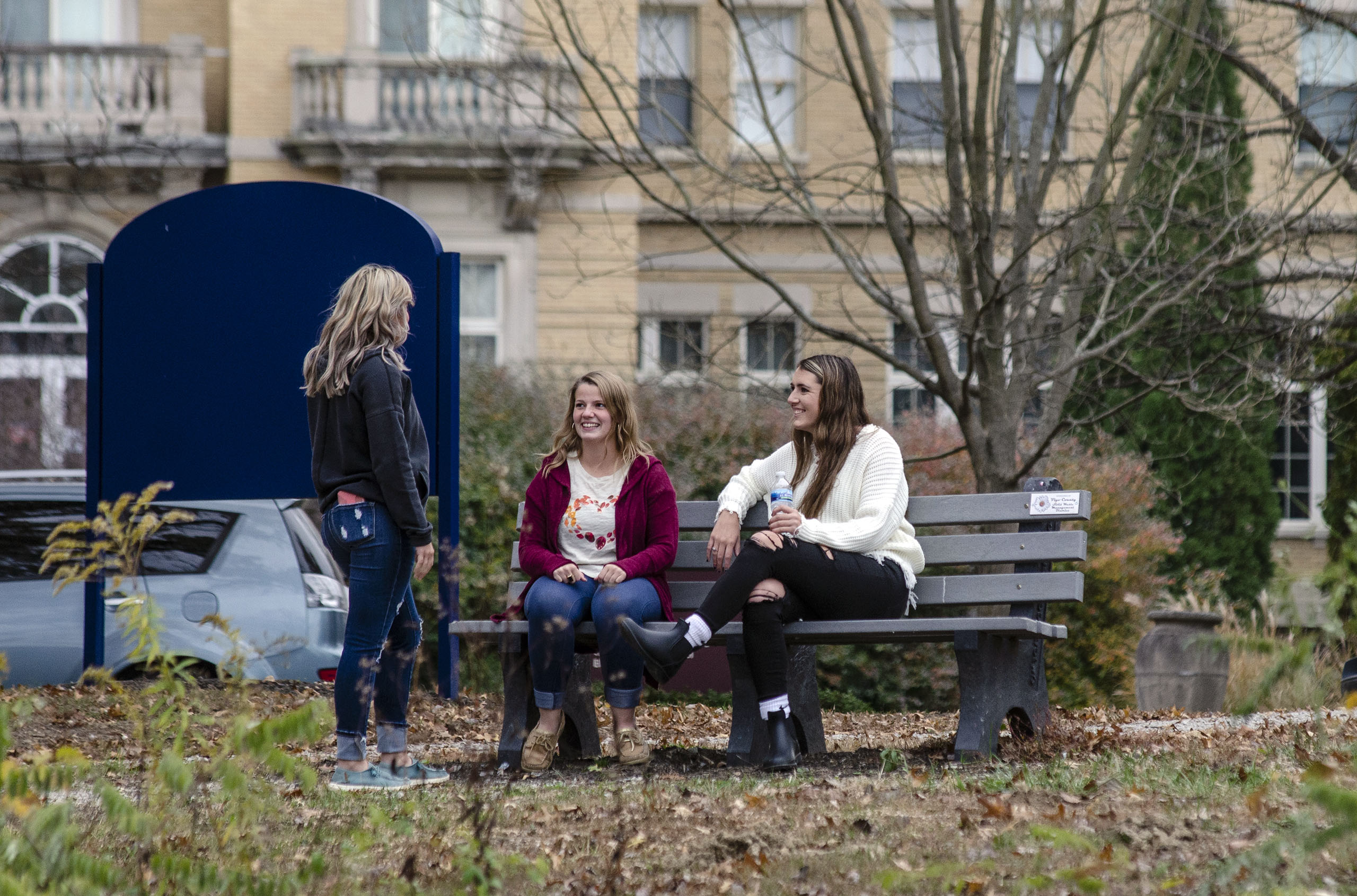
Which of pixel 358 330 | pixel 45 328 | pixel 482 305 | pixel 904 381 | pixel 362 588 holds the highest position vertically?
pixel 482 305

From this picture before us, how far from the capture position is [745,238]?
62.7ft

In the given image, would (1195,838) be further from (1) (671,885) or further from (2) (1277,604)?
(2) (1277,604)

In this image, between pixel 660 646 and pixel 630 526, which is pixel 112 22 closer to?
pixel 630 526

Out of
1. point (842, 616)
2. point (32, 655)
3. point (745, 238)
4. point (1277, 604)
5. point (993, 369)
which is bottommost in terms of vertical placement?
point (32, 655)

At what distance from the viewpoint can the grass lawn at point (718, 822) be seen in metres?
2.94

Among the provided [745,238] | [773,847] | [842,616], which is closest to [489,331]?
[745,238]

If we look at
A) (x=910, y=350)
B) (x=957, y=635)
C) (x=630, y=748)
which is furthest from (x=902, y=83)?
(x=630, y=748)

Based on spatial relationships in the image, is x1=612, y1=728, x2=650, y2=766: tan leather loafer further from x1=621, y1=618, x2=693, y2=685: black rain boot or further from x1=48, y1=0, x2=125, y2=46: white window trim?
x1=48, y1=0, x2=125, y2=46: white window trim

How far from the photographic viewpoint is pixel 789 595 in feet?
17.8

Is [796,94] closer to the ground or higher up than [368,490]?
higher up

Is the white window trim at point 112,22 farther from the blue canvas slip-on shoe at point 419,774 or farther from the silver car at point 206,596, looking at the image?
the blue canvas slip-on shoe at point 419,774

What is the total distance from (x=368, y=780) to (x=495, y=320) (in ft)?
45.3

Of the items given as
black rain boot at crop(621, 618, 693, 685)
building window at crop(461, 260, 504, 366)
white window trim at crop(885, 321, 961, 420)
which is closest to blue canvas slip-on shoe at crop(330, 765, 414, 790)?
black rain boot at crop(621, 618, 693, 685)

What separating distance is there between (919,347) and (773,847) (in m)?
8.86
